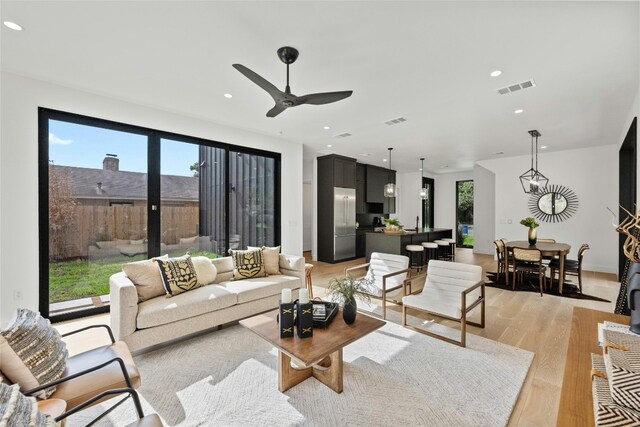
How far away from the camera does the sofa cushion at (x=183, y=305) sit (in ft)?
8.71

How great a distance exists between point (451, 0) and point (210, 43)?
2052 mm

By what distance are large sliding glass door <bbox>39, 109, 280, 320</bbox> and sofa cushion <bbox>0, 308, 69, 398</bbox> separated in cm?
242

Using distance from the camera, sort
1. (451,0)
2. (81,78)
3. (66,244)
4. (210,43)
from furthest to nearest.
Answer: (66,244), (81,78), (210,43), (451,0)

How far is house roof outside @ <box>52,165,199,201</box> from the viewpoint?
3.74m

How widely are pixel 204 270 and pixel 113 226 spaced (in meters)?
1.71

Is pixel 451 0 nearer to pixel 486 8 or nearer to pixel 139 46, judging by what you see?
pixel 486 8

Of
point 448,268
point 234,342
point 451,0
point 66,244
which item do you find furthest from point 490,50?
point 66,244

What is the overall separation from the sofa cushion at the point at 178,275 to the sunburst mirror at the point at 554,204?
8091 mm

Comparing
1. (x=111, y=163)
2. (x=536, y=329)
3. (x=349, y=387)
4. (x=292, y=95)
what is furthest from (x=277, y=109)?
(x=536, y=329)

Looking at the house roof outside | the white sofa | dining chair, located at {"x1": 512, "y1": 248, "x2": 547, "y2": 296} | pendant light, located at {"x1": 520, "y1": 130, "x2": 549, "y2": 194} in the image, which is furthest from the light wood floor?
pendant light, located at {"x1": 520, "y1": 130, "x2": 549, "y2": 194}

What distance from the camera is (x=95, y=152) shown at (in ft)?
12.7

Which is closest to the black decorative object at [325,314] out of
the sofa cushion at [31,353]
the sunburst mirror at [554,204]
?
the sofa cushion at [31,353]

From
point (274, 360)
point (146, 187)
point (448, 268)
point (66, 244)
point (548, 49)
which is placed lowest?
point (274, 360)

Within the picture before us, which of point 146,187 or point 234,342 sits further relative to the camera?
point 146,187
